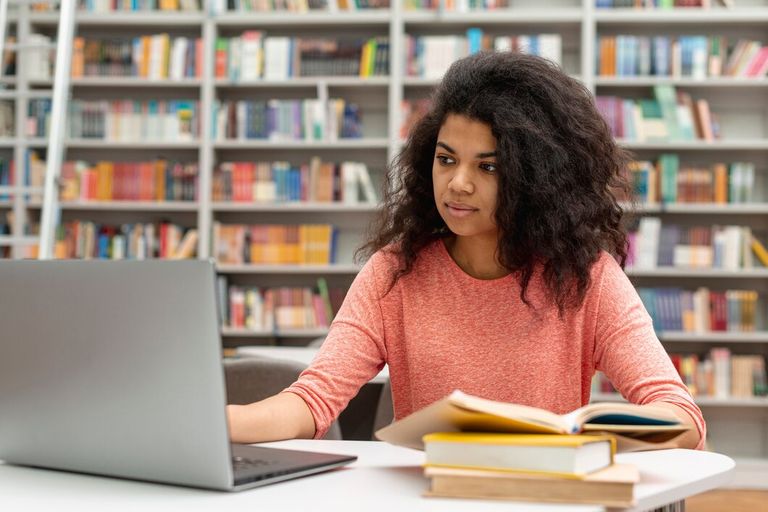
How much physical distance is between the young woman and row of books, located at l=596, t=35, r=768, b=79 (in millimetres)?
3298

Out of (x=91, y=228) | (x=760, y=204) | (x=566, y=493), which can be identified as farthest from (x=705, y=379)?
(x=566, y=493)

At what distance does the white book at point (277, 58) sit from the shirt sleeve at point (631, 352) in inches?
140

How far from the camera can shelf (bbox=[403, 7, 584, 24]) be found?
4.83 m

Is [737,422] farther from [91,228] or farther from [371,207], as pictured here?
[91,228]

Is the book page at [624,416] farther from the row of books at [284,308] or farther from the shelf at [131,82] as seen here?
the shelf at [131,82]

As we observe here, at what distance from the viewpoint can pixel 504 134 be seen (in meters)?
1.56

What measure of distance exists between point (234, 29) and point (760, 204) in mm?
2853

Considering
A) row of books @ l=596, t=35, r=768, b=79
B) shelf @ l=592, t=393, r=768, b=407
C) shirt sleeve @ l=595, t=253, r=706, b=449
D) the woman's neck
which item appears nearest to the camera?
shirt sleeve @ l=595, t=253, r=706, b=449

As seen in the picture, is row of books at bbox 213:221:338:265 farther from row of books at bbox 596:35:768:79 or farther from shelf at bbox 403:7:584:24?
row of books at bbox 596:35:768:79

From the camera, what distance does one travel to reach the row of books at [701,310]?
475 cm

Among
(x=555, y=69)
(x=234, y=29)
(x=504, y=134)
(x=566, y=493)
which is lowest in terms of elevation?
(x=566, y=493)

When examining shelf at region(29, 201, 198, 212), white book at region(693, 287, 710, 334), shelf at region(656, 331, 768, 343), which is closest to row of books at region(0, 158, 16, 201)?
shelf at region(29, 201, 198, 212)

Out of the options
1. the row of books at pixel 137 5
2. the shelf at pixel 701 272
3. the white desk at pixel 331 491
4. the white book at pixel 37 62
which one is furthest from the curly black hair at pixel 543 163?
the white book at pixel 37 62

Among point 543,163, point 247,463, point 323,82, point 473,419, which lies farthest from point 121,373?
point 323,82
